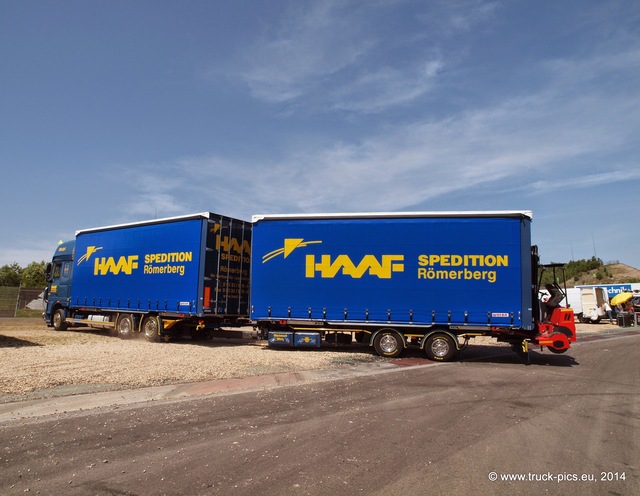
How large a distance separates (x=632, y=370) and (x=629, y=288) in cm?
3973

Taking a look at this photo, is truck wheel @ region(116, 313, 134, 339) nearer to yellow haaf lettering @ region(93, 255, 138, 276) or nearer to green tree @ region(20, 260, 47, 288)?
yellow haaf lettering @ region(93, 255, 138, 276)

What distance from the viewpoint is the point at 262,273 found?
15969 millimetres

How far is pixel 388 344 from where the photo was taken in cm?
1475

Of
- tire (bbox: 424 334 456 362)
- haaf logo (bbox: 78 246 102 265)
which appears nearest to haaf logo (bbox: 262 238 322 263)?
tire (bbox: 424 334 456 362)

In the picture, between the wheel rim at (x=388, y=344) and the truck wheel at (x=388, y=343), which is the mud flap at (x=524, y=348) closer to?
the truck wheel at (x=388, y=343)

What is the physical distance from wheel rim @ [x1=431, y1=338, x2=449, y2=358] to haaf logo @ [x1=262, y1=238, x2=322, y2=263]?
504 cm

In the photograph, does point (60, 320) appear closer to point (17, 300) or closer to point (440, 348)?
point (440, 348)

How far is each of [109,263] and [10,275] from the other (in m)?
68.2

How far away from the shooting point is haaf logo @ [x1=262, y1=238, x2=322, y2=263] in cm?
1569

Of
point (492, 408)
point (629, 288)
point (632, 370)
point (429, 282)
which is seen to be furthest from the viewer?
point (629, 288)

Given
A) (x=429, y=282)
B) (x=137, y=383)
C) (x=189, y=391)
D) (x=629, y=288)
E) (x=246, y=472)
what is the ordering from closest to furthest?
(x=246, y=472)
(x=189, y=391)
(x=137, y=383)
(x=429, y=282)
(x=629, y=288)

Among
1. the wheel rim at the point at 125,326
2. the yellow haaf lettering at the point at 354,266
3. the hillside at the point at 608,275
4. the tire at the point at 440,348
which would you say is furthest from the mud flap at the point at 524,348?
the hillside at the point at 608,275

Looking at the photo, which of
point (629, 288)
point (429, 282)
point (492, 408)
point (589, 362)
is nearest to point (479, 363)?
point (429, 282)

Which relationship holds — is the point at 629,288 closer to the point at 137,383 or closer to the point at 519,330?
the point at 519,330
